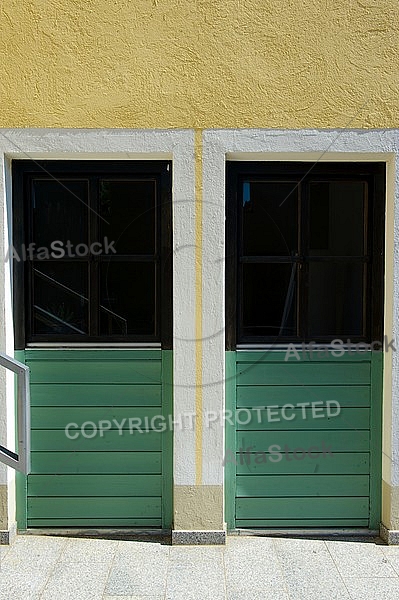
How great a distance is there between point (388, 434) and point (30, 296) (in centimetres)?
260

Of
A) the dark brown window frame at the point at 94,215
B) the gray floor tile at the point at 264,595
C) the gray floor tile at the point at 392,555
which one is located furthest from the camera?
the dark brown window frame at the point at 94,215

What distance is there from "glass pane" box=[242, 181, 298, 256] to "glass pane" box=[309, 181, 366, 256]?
0.43 feet

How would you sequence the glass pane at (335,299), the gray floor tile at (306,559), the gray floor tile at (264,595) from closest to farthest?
the gray floor tile at (264,595) < the gray floor tile at (306,559) < the glass pane at (335,299)

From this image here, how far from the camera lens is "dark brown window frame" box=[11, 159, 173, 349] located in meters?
4.07

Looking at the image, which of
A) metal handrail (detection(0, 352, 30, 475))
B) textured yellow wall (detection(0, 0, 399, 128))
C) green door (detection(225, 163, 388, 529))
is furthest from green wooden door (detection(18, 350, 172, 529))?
textured yellow wall (detection(0, 0, 399, 128))

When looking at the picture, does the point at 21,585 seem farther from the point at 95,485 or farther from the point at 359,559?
the point at 359,559

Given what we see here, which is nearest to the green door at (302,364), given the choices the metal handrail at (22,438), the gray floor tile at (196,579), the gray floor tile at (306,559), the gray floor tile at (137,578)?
the gray floor tile at (306,559)

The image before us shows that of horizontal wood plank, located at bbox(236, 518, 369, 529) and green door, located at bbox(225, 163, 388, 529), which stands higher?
green door, located at bbox(225, 163, 388, 529)

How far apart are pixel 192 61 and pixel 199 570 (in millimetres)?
3151

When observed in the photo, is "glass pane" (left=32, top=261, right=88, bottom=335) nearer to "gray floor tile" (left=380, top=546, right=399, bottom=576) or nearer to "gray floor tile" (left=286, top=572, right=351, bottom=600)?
"gray floor tile" (left=286, top=572, right=351, bottom=600)

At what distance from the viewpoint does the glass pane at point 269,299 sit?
417cm

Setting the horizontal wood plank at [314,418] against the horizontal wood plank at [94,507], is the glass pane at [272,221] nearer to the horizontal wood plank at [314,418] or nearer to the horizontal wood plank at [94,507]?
the horizontal wood plank at [314,418]

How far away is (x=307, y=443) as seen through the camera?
4.16m

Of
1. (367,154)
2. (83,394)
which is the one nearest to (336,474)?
(83,394)
